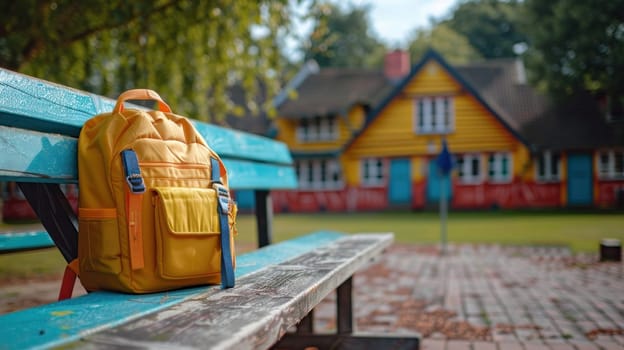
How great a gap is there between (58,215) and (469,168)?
26.4m

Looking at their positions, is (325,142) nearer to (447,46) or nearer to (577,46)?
(577,46)

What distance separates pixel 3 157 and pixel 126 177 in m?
0.36

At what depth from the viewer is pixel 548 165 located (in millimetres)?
26938

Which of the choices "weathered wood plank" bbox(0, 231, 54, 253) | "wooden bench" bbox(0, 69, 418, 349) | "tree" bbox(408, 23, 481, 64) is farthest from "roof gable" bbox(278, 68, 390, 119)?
"wooden bench" bbox(0, 69, 418, 349)

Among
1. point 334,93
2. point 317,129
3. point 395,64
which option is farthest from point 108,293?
point 395,64

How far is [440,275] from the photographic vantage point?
24.3ft

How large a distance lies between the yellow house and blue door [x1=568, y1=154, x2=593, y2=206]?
0.04 m

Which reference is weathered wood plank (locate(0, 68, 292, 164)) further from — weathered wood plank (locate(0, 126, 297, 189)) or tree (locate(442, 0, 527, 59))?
tree (locate(442, 0, 527, 59))

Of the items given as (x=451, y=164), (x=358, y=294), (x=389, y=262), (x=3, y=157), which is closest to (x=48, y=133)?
(x=3, y=157)

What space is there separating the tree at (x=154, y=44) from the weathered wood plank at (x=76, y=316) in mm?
4602

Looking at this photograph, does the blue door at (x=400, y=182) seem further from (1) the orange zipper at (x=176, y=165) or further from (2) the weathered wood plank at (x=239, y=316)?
(1) the orange zipper at (x=176, y=165)

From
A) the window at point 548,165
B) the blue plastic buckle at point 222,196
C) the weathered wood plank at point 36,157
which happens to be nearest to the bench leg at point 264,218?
the blue plastic buckle at point 222,196

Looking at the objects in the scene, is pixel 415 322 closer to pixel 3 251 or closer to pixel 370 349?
pixel 370 349

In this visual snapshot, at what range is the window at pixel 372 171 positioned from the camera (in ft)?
94.0
